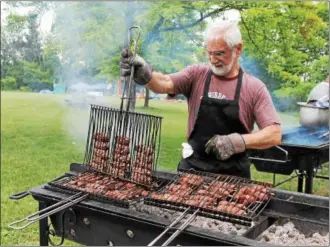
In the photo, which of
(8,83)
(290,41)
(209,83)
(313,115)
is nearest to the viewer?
(209,83)

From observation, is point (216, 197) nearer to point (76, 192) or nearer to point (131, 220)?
point (131, 220)

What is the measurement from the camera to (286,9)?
488cm

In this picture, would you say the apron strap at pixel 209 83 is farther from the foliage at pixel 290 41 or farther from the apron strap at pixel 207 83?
the foliage at pixel 290 41

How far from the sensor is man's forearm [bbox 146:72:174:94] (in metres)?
2.98

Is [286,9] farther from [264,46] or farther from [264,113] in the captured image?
[264,113]

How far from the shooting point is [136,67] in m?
2.81

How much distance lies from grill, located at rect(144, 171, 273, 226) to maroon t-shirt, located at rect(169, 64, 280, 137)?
0.45 m

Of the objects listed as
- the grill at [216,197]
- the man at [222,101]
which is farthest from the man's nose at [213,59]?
the grill at [216,197]

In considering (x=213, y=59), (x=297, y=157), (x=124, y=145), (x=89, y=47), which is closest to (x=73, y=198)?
(x=124, y=145)

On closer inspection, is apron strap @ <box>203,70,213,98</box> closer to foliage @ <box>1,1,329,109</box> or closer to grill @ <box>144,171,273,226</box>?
grill @ <box>144,171,273,226</box>

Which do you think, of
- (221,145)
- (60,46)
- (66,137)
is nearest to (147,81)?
(221,145)

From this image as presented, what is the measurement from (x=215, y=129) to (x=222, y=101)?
194 millimetres

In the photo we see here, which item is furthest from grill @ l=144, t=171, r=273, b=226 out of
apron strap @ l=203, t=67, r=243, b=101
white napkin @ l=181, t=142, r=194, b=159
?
apron strap @ l=203, t=67, r=243, b=101

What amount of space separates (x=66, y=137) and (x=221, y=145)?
15.1ft
